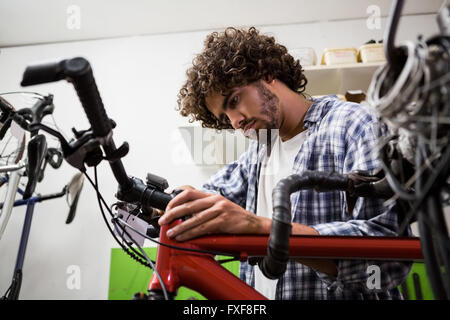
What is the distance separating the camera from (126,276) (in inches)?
64.8

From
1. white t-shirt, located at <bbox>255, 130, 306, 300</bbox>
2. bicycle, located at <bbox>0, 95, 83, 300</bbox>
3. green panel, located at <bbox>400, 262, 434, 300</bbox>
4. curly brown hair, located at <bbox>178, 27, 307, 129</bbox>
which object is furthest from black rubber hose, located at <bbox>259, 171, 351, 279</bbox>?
green panel, located at <bbox>400, 262, 434, 300</bbox>

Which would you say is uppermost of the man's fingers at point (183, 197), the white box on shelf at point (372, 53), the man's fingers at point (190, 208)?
the white box on shelf at point (372, 53)

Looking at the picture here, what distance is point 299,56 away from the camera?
5.32 feet

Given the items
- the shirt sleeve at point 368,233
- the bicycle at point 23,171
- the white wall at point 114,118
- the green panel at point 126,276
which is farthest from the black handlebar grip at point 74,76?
the white wall at point 114,118

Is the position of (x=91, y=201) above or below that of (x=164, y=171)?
below

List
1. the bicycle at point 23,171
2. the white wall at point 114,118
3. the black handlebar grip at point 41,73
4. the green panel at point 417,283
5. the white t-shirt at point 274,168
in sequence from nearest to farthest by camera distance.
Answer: the black handlebar grip at point 41,73, the bicycle at point 23,171, the white t-shirt at point 274,168, the green panel at point 417,283, the white wall at point 114,118

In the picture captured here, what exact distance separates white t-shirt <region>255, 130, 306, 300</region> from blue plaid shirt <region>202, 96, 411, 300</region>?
30mm

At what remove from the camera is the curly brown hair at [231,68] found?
1.07 metres

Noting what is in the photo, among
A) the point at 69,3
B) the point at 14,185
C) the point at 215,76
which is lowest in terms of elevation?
the point at 14,185

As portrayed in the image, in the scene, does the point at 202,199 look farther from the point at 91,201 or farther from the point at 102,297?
the point at 91,201

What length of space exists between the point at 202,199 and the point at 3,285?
183 centimetres

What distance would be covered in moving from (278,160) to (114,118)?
1.37 m

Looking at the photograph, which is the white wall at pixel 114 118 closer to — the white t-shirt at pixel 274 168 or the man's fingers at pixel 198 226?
the white t-shirt at pixel 274 168
